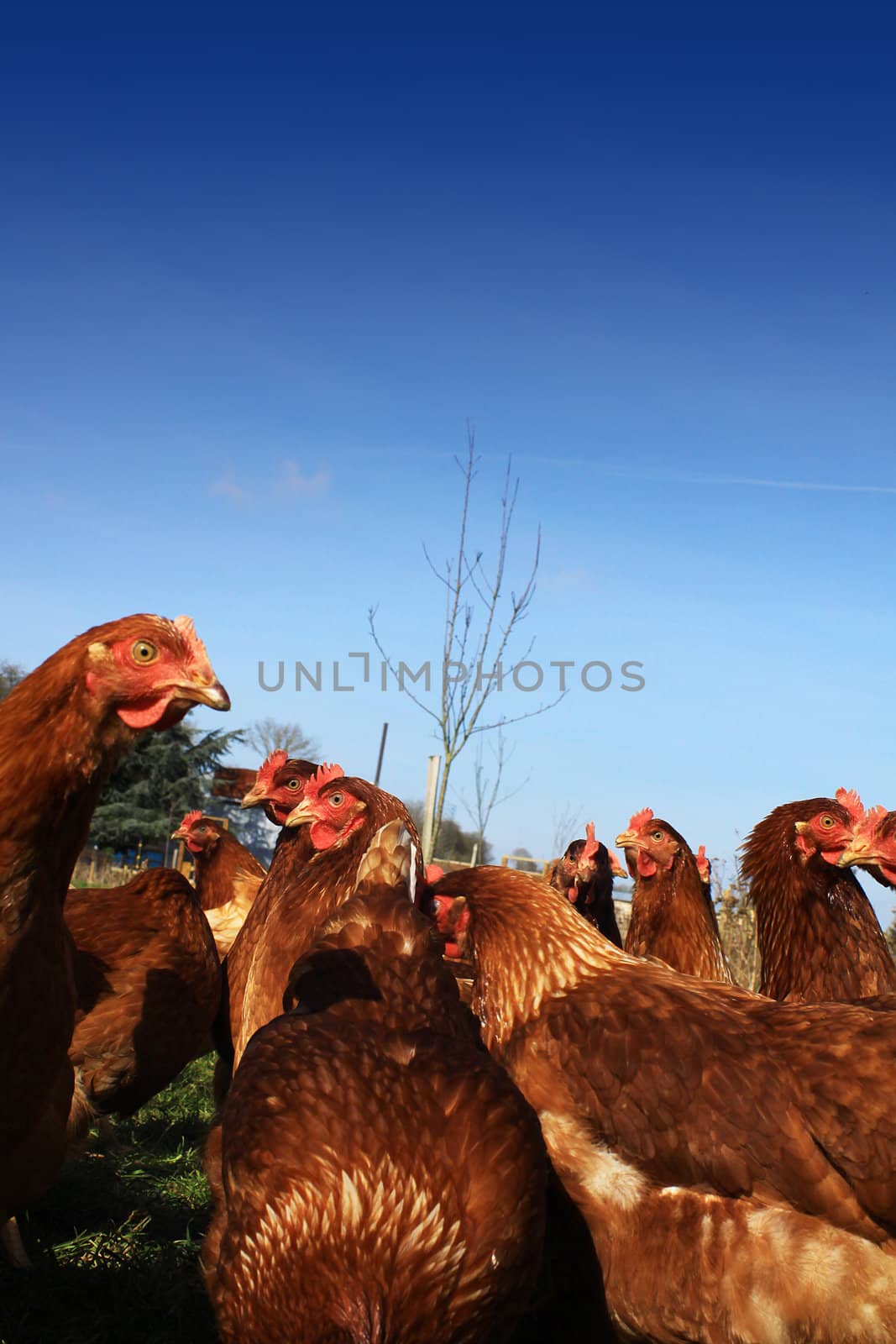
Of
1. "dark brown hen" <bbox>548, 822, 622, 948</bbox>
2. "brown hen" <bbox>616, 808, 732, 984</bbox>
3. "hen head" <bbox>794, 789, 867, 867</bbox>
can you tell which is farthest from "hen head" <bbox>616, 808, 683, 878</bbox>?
"hen head" <bbox>794, 789, 867, 867</bbox>

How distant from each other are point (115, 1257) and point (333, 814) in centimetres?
165

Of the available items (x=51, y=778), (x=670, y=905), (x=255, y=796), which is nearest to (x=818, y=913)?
(x=670, y=905)

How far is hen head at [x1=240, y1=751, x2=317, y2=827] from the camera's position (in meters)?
4.56

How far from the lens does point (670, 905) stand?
4859 mm

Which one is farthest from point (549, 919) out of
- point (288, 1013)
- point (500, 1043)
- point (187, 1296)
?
point (187, 1296)

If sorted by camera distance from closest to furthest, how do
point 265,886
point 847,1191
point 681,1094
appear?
point 847,1191 < point 681,1094 < point 265,886

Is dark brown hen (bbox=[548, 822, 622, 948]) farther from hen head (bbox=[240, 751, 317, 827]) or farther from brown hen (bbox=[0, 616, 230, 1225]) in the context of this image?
brown hen (bbox=[0, 616, 230, 1225])

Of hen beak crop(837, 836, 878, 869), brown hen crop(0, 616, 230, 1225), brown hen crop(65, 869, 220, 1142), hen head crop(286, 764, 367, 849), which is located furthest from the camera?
brown hen crop(65, 869, 220, 1142)

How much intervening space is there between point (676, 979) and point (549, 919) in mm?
439

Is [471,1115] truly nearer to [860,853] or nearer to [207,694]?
[207,694]

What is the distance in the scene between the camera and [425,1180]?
2.06 metres

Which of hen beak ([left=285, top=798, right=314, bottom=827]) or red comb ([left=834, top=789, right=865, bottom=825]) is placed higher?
red comb ([left=834, top=789, right=865, bottom=825])

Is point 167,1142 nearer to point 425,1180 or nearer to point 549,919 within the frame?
point 549,919

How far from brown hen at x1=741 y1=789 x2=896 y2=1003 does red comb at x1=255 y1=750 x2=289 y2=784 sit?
2.41 m
